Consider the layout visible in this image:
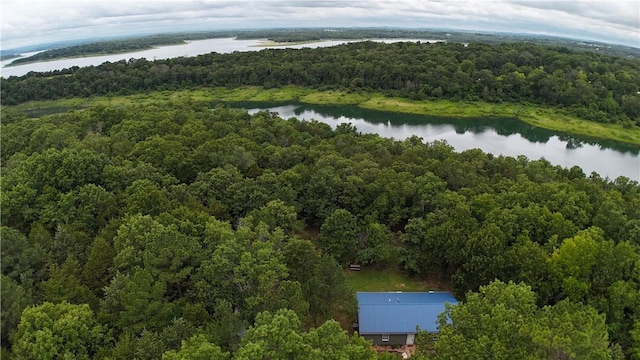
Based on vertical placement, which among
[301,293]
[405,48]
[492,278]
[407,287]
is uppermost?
[405,48]

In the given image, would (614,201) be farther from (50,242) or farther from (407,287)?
(50,242)

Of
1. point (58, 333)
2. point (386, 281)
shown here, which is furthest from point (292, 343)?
point (386, 281)

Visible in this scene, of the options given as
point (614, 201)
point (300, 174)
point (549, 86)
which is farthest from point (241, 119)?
point (549, 86)

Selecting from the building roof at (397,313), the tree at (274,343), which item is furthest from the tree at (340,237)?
the tree at (274,343)

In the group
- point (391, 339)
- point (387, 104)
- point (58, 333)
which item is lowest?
point (391, 339)

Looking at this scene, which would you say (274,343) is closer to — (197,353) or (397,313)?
(197,353)

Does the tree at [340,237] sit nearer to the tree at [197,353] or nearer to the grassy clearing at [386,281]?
the grassy clearing at [386,281]
